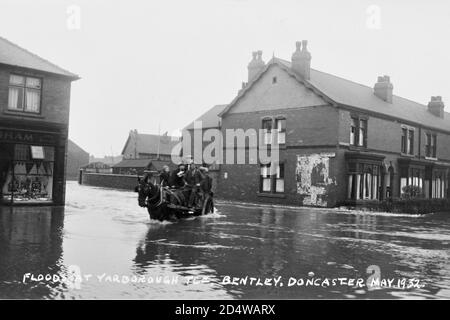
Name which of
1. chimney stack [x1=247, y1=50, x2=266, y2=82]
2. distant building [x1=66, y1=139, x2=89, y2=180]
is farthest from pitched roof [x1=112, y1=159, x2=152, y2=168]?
chimney stack [x1=247, y1=50, x2=266, y2=82]

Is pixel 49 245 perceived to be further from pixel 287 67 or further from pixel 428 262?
pixel 287 67

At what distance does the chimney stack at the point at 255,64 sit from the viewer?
36688mm

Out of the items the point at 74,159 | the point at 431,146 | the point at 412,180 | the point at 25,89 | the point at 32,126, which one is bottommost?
the point at 412,180

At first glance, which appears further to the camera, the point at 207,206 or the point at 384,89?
the point at 384,89

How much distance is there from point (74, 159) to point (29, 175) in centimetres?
6234

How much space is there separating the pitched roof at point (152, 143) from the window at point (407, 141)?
52.0 meters

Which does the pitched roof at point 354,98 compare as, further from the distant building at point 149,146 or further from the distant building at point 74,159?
the distant building at point 74,159

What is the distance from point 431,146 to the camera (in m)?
38.3

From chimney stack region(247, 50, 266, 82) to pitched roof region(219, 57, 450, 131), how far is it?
2662 mm

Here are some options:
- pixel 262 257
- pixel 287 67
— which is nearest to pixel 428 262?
pixel 262 257

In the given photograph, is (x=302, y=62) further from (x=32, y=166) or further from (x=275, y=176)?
(x=32, y=166)

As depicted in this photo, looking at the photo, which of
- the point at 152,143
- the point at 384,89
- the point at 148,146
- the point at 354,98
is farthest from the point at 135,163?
the point at 354,98

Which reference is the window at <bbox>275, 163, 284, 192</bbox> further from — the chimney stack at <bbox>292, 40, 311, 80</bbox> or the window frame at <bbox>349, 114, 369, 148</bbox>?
the chimney stack at <bbox>292, 40, 311, 80</bbox>

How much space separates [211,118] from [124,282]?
43869mm
